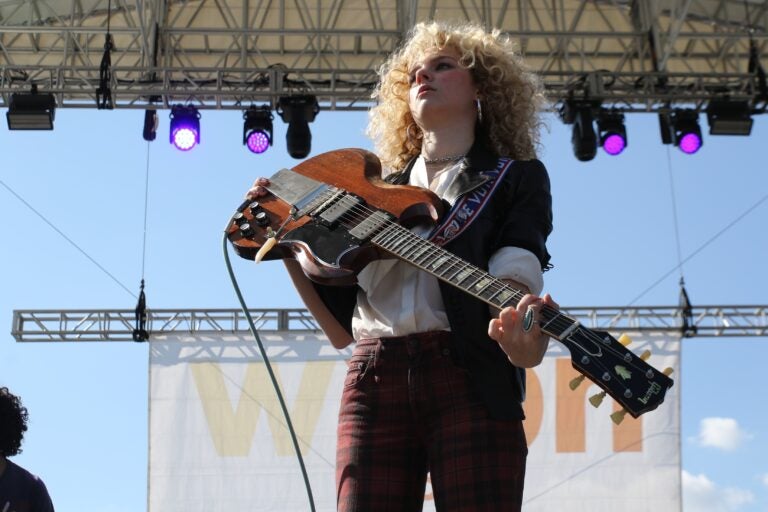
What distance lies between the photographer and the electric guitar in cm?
203

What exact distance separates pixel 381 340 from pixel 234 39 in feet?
26.6

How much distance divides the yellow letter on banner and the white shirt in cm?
648

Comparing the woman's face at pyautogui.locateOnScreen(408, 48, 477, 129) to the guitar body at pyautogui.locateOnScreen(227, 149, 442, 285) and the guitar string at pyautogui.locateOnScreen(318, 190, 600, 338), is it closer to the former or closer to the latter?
the guitar body at pyautogui.locateOnScreen(227, 149, 442, 285)

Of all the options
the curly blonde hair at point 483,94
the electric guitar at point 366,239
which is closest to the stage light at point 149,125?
the curly blonde hair at point 483,94

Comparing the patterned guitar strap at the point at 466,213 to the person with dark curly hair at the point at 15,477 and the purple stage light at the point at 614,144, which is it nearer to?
the person with dark curly hair at the point at 15,477

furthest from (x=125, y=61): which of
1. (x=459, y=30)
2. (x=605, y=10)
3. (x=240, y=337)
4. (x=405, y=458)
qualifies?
(x=405, y=458)

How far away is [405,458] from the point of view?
2.29 meters

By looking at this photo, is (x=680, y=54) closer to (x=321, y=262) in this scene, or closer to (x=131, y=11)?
(x=131, y=11)

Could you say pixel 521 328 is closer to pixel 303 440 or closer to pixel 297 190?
pixel 297 190

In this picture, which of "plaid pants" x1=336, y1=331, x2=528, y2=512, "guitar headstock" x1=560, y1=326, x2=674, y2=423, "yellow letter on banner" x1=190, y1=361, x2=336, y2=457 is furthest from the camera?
"yellow letter on banner" x1=190, y1=361, x2=336, y2=457

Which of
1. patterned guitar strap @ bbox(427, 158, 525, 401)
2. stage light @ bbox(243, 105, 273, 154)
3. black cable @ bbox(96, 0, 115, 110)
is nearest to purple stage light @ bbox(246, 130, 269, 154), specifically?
stage light @ bbox(243, 105, 273, 154)

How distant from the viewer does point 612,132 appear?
9406 mm

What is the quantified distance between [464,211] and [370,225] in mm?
200

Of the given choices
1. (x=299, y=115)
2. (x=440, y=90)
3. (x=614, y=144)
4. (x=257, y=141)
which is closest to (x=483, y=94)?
(x=440, y=90)
